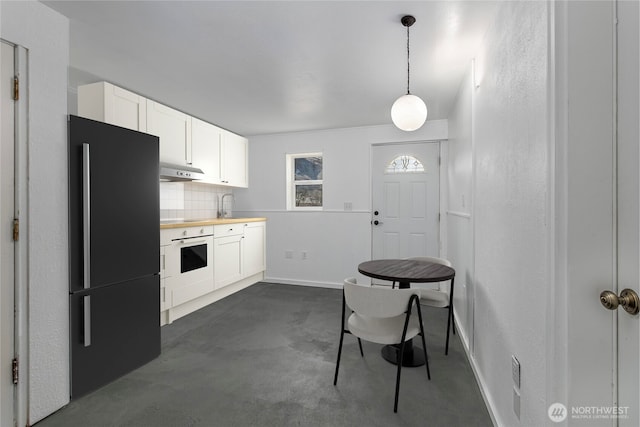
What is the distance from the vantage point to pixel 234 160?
4.54 meters

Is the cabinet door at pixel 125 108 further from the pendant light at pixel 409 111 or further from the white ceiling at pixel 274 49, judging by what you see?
the pendant light at pixel 409 111

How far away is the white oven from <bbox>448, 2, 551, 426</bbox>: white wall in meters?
2.75

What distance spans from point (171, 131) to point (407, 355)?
3.22m

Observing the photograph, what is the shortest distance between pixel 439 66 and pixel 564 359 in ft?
7.72

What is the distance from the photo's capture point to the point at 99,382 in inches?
77.2

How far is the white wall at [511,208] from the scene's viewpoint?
3.56 ft

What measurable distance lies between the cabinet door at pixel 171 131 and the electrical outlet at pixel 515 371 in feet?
11.1

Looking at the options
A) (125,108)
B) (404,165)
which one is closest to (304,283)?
(404,165)

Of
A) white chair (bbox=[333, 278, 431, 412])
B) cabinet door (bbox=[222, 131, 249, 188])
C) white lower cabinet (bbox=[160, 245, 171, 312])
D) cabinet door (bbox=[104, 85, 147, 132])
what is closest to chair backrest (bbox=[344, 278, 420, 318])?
white chair (bbox=[333, 278, 431, 412])

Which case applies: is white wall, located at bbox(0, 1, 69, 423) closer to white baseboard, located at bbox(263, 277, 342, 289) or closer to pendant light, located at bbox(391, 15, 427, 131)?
pendant light, located at bbox(391, 15, 427, 131)

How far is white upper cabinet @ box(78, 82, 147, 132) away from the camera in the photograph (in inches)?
102

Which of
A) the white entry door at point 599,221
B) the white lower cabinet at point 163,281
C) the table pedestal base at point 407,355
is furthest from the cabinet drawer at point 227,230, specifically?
the white entry door at point 599,221

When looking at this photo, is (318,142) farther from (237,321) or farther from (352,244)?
(237,321)

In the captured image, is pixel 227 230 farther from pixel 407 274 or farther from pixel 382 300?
pixel 382 300
